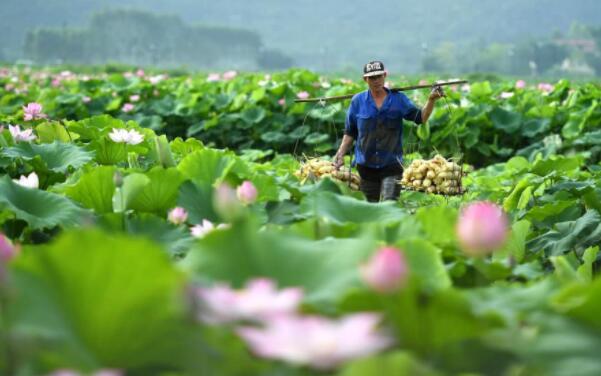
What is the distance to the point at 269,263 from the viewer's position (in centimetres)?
107

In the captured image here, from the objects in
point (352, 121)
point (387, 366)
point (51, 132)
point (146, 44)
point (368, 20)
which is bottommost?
point (387, 366)

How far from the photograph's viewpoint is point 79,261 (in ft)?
2.96

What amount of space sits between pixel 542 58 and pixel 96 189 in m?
94.6

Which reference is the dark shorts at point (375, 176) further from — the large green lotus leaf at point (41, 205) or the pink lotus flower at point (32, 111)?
the large green lotus leaf at point (41, 205)

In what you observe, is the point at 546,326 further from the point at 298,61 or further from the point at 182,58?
the point at 298,61

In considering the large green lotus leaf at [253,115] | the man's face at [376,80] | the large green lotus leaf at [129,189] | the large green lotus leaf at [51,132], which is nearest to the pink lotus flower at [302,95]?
the large green lotus leaf at [253,115]

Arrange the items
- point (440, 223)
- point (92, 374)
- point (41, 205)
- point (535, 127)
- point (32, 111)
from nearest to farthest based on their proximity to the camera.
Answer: point (92, 374) < point (440, 223) < point (41, 205) < point (32, 111) < point (535, 127)

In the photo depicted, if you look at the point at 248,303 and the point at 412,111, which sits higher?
the point at 412,111

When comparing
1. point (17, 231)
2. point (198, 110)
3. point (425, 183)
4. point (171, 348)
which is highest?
point (198, 110)

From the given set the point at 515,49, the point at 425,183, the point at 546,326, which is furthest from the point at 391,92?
the point at 515,49

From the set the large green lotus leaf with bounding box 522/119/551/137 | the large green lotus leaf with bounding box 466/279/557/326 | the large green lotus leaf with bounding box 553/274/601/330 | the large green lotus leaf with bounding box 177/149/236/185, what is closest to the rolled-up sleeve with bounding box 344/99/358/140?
the large green lotus leaf with bounding box 177/149/236/185

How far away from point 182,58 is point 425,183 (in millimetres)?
102832

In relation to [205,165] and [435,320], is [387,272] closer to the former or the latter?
[435,320]

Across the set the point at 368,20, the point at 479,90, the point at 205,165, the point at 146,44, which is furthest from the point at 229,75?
the point at 368,20
